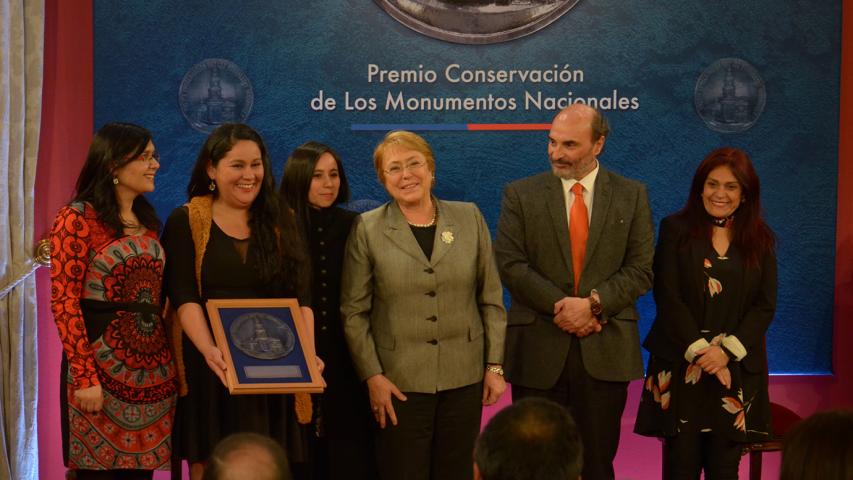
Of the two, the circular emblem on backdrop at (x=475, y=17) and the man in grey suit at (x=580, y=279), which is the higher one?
the circular emblem on backdrop at (x=475, y=17)

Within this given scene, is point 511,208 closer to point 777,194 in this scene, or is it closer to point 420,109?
point 420,109

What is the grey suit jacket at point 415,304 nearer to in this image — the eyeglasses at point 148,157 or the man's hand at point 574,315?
the man's hand at point 574,315

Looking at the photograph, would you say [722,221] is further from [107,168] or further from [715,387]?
[107,168]

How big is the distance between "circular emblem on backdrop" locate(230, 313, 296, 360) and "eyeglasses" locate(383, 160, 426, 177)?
0.72 metres

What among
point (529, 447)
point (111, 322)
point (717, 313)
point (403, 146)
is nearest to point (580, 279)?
point (717, 313)

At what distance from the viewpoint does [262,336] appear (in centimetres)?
373

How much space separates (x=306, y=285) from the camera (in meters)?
4.00

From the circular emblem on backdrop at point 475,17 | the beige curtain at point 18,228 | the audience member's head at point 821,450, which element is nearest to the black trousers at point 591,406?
the circular emblem on backdrop at point 475,17

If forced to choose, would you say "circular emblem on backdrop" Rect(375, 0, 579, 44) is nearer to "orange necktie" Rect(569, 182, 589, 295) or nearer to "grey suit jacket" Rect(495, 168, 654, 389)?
"grey suit jacket" Rect(495, 168, 654, 389)

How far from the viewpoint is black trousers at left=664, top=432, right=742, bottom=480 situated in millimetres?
4535

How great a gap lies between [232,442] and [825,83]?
12.9ft

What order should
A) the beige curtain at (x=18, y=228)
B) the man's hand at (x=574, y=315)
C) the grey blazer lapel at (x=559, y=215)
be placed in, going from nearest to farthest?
the man's hand at (x=574, y=315) → the grey blazer lapel at (x=559, y=215) → the beige curtain at (x=18, y=228)

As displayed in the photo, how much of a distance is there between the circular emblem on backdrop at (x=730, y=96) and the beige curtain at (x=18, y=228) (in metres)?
3.06

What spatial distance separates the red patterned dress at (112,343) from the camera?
3.74 meters
